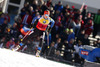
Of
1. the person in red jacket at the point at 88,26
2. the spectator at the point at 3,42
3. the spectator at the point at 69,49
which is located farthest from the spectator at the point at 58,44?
the spectator at the point at 3,42

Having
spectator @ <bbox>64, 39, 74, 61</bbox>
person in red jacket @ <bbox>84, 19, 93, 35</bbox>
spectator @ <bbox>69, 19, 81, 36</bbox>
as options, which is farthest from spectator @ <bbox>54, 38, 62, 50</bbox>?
person in red jacket @ <bbox>84, 19, 93, 35</bbox>

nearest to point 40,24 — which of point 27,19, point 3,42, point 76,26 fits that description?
point 27,19

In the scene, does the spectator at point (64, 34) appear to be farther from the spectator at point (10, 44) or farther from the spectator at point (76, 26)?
the spectator at point (10, 44)

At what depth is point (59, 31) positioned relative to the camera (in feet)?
27.9

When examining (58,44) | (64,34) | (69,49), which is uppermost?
(64,34)

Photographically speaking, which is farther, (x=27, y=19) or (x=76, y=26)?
(x=27, y=19)

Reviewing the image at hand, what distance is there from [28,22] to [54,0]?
102 inches

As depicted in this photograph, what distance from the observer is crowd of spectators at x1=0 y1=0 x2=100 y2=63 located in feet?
25.8

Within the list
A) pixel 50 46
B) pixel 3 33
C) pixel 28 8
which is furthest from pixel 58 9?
pixel 3 33

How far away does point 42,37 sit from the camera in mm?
8031

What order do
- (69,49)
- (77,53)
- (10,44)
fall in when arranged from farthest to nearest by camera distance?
(10,44) → (69,49) → (77,53)

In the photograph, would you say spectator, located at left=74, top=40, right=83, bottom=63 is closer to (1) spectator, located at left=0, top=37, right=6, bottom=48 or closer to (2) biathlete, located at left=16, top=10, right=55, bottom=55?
(2) biathlete, located at left=16, top=10, right=55, bottom=55

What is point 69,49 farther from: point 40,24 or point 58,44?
point 40,24

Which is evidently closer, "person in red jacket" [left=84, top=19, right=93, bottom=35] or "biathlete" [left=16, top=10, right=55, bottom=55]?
"biathlete" [left=16, top=10, right=55, bottom=55]
